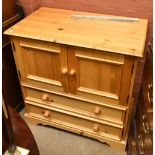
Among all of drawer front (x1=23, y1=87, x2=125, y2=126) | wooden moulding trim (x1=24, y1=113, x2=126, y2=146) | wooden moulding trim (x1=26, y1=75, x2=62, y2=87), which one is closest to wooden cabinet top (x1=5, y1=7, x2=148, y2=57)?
wooden moulding trim (x1=26, y1=75, x2=62, y2=87)

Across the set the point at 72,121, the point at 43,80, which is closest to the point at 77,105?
the point at 72,121

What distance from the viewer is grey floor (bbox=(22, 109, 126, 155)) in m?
1.62

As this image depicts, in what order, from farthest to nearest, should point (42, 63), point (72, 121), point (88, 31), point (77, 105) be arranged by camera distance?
point (72, 121) < point (77, 105) < point (42, 63) < point (88, 31)

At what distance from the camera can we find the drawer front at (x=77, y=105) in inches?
56.7

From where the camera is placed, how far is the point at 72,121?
1633 millimetres

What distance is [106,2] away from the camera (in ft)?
4.85

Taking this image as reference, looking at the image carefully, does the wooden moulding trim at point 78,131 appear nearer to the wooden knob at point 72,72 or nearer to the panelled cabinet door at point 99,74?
the panelled cabinet door at point 99,74

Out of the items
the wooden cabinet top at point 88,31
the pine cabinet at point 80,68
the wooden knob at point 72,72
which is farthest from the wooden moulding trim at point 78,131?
the wooden cabinet top at point 88,31

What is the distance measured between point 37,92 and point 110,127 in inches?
21.5

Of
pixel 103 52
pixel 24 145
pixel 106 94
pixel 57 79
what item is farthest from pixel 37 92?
pixel 24 145

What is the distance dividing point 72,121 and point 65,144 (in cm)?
19

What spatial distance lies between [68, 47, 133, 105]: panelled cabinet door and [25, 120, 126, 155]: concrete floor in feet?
1.44

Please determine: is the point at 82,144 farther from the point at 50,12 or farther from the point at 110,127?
the point at 50,12

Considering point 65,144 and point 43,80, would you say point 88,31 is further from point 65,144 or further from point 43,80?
point 65,144
